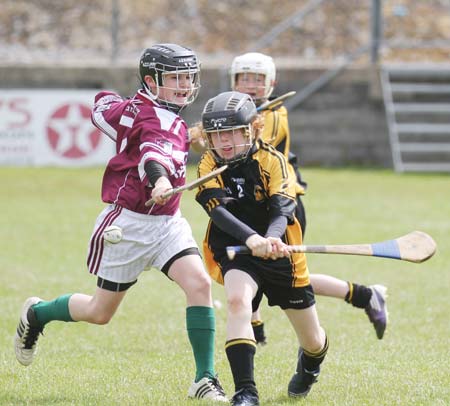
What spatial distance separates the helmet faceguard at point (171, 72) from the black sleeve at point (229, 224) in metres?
0.72

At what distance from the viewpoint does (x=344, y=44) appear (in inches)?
790

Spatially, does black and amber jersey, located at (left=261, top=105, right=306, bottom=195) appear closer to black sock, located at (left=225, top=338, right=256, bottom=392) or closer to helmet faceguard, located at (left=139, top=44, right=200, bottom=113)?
helmet faceguard, located at (left=139, top=44, right=200, bottom=113)

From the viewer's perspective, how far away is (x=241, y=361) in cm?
496

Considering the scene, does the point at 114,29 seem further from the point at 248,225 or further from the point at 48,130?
the point at 248,225

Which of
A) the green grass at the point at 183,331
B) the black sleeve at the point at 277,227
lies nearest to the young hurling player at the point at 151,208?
the green grass at the point at 183,331

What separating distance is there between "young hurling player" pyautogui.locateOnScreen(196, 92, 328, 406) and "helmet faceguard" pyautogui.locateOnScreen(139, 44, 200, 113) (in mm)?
330

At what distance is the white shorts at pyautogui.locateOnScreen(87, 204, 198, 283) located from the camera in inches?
217

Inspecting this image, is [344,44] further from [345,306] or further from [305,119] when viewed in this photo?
[345,306]

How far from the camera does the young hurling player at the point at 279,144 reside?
6.75m

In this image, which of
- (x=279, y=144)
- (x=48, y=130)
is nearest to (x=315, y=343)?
(x=279, y=144)

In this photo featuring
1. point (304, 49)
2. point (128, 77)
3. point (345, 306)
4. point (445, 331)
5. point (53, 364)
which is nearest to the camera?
point (53, 364)

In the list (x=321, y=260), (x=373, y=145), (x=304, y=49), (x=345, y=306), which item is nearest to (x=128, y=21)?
(x=304, y=49)

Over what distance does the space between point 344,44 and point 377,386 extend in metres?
15.1

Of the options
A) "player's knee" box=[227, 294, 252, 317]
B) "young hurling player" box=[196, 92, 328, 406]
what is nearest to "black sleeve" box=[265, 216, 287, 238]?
"young hurling player" box=[196, 92, 328, 406]
